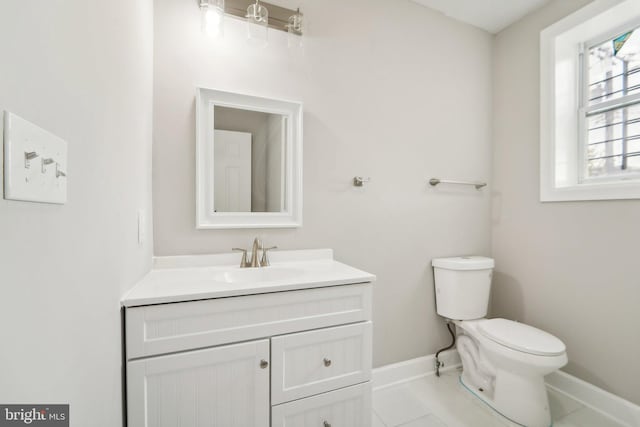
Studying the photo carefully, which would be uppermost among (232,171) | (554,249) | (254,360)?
(232,171)

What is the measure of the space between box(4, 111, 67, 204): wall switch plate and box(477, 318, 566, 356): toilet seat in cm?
190

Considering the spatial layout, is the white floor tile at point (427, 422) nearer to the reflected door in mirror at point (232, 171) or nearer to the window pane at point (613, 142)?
the reflected door in mirror at point (232, 171)

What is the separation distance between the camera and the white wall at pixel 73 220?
378mm

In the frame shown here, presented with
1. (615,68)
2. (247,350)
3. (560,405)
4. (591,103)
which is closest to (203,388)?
(247,350)

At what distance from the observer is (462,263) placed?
178 cm

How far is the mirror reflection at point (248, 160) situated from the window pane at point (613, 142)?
1.99m

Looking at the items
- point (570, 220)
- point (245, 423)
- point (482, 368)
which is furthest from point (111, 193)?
point (570, 220)

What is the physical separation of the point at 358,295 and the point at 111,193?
3.17ft

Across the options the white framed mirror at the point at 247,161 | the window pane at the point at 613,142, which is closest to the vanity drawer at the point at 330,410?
the white framed mirror at the point at 247,161

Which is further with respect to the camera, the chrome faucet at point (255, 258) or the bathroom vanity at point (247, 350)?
the chrome faucet at point (255, 258)

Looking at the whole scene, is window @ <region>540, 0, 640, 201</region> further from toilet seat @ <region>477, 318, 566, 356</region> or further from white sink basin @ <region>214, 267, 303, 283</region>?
white sink basin @ <region>214, 267, 303, 283</region>

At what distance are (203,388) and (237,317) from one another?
25cm

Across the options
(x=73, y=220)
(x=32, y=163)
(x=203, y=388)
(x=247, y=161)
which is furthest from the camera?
(x=247, y=161)

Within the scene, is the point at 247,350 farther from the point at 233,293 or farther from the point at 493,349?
the point at 493,349
